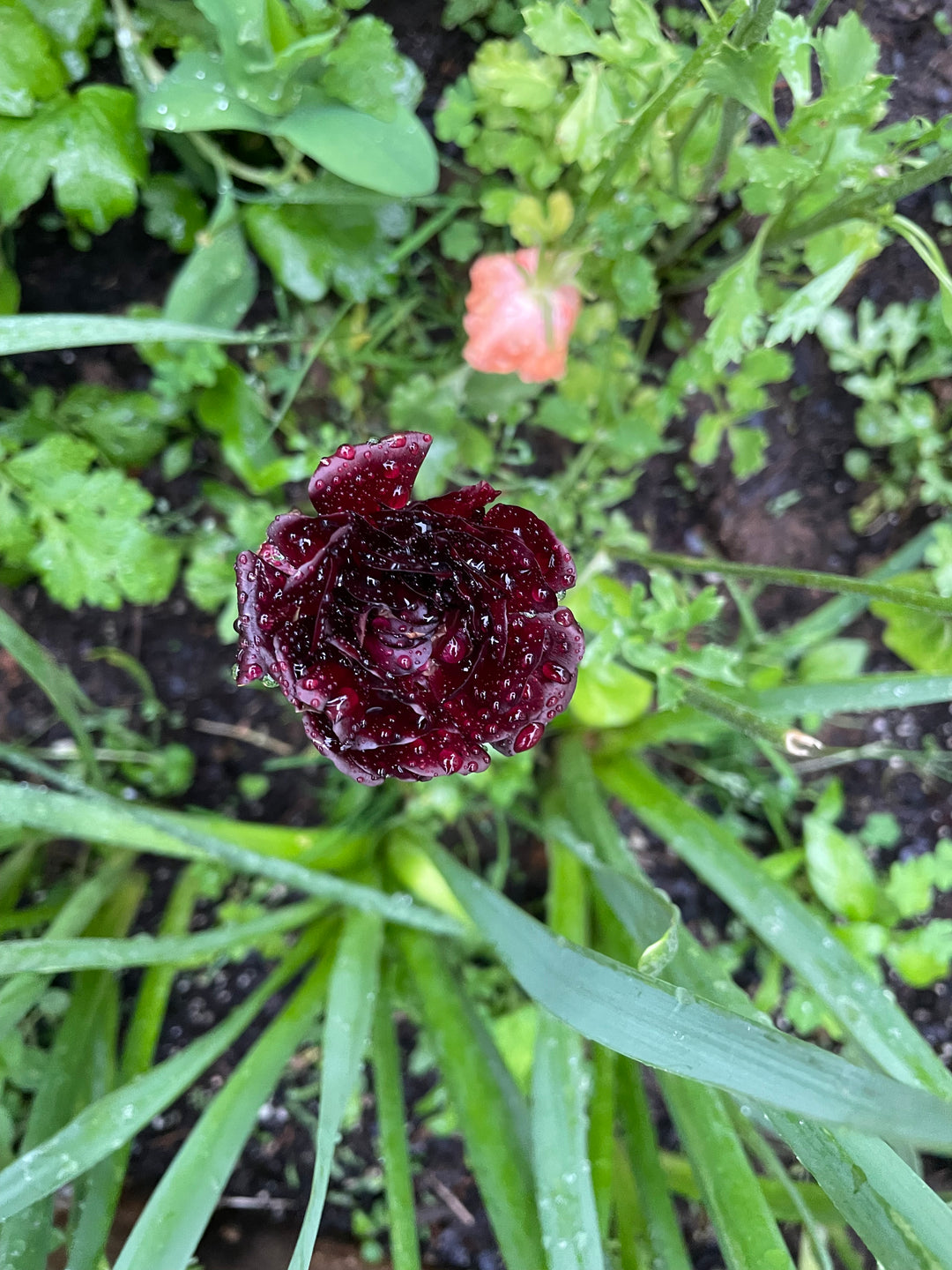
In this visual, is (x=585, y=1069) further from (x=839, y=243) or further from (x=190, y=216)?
(x=190, y=216)

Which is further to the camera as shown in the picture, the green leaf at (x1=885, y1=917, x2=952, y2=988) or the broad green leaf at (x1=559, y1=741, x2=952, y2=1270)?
the green leaf at (x1=885, y1=917, x2=952, y2=988)

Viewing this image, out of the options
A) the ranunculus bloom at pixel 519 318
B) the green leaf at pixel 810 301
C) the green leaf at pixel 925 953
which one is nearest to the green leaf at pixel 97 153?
the ranunculus bloom at pixel 519 318

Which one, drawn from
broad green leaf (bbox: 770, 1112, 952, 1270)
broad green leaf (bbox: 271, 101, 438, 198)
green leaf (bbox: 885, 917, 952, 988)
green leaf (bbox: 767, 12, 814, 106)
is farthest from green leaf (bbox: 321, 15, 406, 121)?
green leaf (bbox: 885, 917, 952, 988)

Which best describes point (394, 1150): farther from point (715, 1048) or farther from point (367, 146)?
point (367, 146)

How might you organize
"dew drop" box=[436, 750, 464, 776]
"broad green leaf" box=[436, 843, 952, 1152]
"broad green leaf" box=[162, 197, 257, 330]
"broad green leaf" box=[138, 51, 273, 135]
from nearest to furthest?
"broad green leaf" box=[436, 843, 952, 1152]
"dew drop" box=[436, 750, 464, 776]
"broad green leaf" box=[138, 51, 273, 135]
"broad green leaf" box=[162, 197, 257, 330]

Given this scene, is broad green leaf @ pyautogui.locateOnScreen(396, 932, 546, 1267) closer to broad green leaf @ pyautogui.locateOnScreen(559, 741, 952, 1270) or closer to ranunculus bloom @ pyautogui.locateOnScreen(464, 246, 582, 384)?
broad green leaf @ pyautogui.locateOnScreen(559, 741, 952, 1270)

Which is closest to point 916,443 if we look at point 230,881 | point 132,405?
point 132,405
